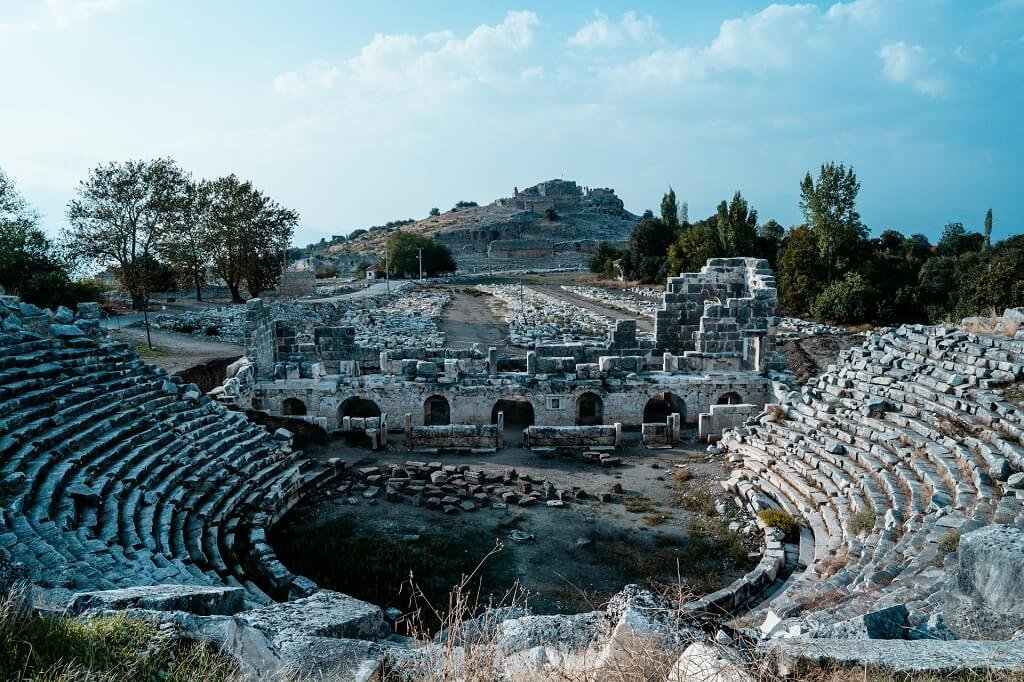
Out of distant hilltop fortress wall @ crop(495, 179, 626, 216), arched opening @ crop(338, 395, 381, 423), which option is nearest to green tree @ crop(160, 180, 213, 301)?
arched opening @ crop(338, 395, 381, 423)

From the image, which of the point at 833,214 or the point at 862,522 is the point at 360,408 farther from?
the point at 833,214

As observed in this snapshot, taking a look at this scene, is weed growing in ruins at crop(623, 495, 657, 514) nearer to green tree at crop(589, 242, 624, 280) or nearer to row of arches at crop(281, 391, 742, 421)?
row of arches at crop(281, 391, 742, 421)

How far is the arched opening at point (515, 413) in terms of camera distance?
66.3 ft

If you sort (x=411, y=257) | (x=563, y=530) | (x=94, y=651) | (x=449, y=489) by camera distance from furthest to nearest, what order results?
(x=411, y=257)
(x=449, y=489)
(x=563, y=530)
(x=94, y=651)

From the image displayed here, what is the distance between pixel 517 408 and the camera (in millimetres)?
20516

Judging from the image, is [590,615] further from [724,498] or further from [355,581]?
[724,498]

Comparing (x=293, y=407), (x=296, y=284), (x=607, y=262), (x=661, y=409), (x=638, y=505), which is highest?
(x=607, y=262)

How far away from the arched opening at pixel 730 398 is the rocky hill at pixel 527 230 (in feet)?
265

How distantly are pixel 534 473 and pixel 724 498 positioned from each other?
4.25 m

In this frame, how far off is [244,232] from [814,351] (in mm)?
33648

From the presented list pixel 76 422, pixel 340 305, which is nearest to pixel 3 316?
pixel 76 422

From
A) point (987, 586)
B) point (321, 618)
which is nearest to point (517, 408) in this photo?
point (321, 618)

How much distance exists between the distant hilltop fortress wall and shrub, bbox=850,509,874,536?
126608 millimetres

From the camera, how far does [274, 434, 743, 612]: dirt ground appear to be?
11.5 metres
